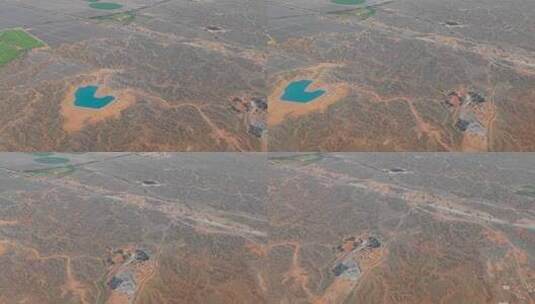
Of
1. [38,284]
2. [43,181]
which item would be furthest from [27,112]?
[38,284]

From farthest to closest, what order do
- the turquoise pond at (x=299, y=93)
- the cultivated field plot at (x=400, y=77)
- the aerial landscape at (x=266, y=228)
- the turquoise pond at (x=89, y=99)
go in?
the turquoise pond at (x=299, y=93)
the turquoise pond at (x=89, y=99)
the cultivated field plot at (x=400, y=77)
the aerial landscape at (x=266, y=228)

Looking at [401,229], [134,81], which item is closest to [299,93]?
[134,81]

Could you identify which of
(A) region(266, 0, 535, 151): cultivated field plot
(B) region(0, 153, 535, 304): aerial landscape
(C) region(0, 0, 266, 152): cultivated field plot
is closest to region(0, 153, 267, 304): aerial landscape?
(B) region(0, 153, 535, 304): aerial landscape

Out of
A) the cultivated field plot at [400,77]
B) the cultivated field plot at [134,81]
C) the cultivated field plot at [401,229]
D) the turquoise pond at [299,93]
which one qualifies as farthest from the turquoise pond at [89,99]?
the cultivated field plot at [401,229]

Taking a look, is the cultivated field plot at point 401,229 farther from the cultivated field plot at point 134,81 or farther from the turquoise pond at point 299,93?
the cultivated field plot at point 134,81

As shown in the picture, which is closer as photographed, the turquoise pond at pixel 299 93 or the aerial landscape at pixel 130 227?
the aerial landscape at pixel 130 227

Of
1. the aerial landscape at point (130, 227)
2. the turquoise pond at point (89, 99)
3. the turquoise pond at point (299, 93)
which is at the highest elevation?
the turquoise pond at point (299, 93)

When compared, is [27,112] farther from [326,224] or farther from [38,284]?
[326,224]
